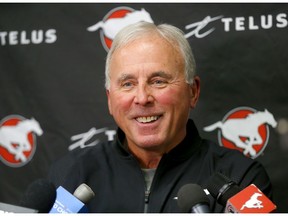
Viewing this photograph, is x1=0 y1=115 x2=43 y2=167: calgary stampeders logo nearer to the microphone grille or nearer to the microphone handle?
the microphone grille

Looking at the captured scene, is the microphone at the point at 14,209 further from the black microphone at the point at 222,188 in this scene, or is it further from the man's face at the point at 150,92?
the man's face at the point at 150,92

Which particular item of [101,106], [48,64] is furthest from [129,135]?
[48,64]

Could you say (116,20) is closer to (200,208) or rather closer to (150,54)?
(150,54)

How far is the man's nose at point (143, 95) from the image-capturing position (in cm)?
138

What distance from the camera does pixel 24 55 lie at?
1.97 meters

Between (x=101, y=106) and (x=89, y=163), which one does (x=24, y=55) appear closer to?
(x=101, y=106)

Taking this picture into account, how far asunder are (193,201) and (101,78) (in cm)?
113

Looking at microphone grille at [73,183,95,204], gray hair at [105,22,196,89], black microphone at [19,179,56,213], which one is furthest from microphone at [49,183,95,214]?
gray hair at [105,22,196,89]

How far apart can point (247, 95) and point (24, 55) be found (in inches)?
34.5

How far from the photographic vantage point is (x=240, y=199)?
99 cm

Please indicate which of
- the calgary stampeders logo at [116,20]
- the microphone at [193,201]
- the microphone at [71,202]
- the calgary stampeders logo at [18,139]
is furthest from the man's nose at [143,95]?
the calgary stampeders logo at [18,139]

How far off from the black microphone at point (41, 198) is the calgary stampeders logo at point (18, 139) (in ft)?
3.42

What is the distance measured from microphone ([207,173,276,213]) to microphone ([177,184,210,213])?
95 millimetres

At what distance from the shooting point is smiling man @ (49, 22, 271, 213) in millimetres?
1400
